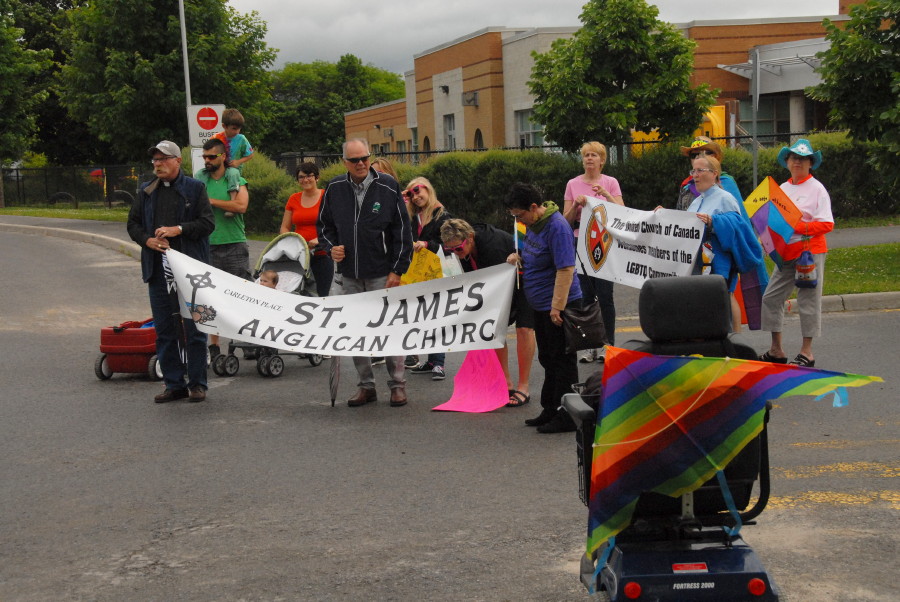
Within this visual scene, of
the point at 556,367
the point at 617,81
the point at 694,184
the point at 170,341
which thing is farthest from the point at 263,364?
the point at 617,81

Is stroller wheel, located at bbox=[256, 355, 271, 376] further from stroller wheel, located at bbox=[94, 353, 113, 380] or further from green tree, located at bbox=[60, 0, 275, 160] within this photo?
green tree, located at bbox=[60, 0, 275, 160]

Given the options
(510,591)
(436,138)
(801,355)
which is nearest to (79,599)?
(510,591)

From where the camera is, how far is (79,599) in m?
4.85

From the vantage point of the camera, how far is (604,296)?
10328 millimetres

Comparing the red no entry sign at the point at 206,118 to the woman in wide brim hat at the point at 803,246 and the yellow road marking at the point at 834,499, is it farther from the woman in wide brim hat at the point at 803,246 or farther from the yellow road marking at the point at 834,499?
the yellow road marking at the point at 834,499

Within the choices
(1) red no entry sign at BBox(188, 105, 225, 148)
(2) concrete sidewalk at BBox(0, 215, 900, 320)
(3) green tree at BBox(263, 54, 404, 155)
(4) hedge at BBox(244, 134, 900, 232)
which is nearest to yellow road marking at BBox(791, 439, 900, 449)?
(2) concrete sidewalk at BBox(0, 215, 900, 320)

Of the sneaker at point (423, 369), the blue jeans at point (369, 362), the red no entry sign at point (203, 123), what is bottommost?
the sneaker at point (423, 369)

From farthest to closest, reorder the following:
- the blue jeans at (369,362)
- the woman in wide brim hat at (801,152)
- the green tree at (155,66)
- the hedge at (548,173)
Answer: the green tree at (155,66)
the hedge at (548,173)
the woman in wide brim hat at (801,152)
the blue jeans at (369,362)

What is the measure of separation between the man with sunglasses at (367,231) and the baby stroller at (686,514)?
4442 mm

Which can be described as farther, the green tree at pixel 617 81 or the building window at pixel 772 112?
the building window at pixel 772 112

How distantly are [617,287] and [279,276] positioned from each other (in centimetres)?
680

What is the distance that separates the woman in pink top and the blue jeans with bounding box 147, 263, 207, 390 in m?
3.69

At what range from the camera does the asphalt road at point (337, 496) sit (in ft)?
16.3

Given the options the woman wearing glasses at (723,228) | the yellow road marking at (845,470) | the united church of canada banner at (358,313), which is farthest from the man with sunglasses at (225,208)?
the yellow road marking at (845,470)
